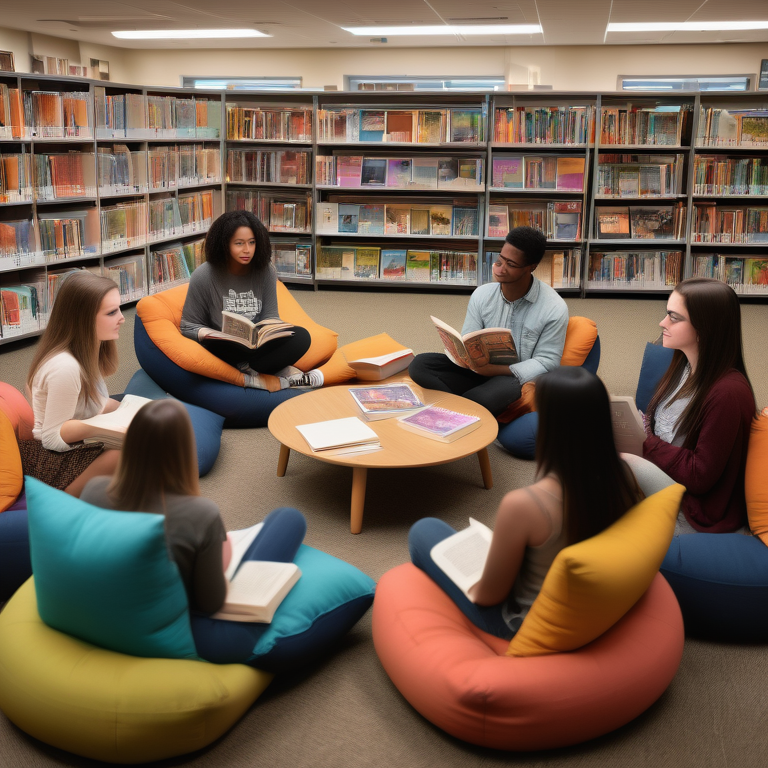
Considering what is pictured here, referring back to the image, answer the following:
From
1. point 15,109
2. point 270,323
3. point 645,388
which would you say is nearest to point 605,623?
point 645,388

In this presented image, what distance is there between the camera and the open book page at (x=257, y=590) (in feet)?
5.96

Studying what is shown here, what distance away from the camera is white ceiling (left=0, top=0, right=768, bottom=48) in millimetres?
6480

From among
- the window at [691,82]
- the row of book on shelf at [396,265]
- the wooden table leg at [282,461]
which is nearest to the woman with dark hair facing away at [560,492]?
the wooden table leg at [282,461]

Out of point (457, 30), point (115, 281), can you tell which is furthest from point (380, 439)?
point (457, 30)

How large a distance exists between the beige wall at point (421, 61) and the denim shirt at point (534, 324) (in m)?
6.54

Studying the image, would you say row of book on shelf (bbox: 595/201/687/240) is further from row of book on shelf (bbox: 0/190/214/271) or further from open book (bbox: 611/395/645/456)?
open book (bbox: 611/395/645/456)

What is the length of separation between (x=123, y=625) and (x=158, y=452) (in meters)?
0.39

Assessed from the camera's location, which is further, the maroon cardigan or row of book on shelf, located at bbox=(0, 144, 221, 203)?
row of book on shelf, located at bbox=(0, 144, 221, 203)

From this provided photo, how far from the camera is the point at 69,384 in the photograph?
8.39ft

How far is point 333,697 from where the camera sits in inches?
78.7

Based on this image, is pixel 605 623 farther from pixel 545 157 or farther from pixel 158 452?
pixel 545 157

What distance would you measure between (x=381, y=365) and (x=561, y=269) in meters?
3.72

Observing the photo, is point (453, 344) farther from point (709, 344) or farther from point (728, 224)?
point (728, 224)

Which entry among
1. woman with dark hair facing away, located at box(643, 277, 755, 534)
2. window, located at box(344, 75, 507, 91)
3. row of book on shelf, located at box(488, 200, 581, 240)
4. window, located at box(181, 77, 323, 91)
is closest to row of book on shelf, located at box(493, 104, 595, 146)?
row of book on shelf, located at box(488, 200, 581, 240)
